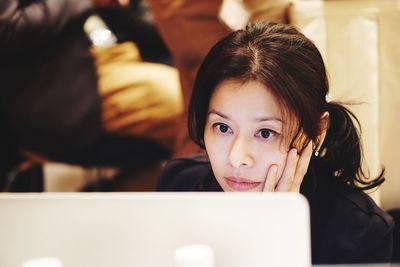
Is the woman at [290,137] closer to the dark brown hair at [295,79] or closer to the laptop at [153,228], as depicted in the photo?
the dark brown hair at [295,79]

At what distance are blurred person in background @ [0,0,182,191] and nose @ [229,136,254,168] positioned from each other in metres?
0.18

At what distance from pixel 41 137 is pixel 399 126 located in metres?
0.67

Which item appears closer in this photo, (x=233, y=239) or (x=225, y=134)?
(x=233, y=239)

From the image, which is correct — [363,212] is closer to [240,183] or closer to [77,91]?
[240,183]

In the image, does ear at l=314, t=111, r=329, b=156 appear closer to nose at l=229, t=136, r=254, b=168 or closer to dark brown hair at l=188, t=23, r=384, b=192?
dark brown hair at l=188, t=23, r=384, b=192

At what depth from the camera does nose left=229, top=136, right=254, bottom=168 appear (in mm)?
804

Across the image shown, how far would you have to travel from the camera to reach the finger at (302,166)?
823 millimetres

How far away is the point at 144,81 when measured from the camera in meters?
0.95

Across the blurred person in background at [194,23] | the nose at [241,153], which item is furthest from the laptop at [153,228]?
the blurred person in background at [194,23]

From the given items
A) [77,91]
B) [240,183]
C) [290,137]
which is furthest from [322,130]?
[77,91]

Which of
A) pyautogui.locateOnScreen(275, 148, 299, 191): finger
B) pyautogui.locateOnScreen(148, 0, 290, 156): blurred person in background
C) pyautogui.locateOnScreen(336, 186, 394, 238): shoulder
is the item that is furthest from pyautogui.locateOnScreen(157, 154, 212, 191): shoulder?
pyautogui.locateOnScreen(336, 186, 394, 238): shoulder

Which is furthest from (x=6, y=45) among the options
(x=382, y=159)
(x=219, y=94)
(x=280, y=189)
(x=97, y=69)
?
(x=382, y=159)

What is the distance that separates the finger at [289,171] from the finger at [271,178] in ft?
0.05

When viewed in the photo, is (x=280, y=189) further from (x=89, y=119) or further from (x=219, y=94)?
(x=89, y=119)
